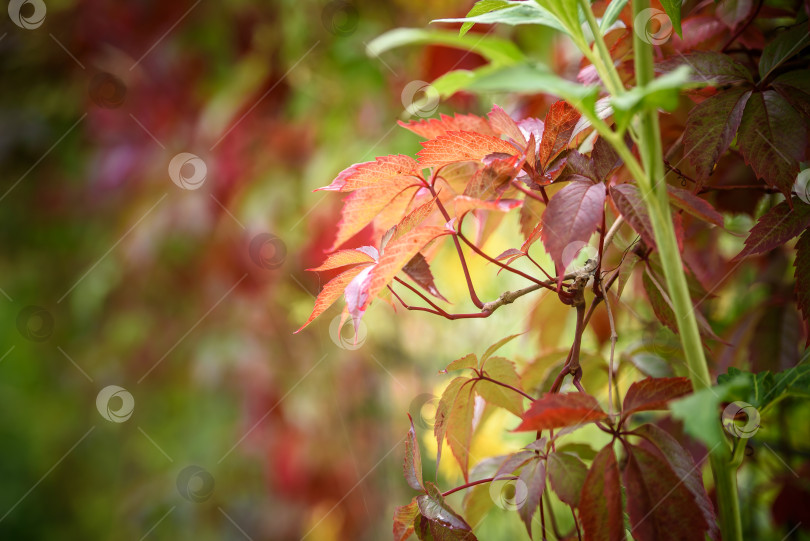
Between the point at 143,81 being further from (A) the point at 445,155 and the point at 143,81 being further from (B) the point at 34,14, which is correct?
(A) the point at 445,155

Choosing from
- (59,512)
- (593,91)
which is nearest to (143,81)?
(593,91)

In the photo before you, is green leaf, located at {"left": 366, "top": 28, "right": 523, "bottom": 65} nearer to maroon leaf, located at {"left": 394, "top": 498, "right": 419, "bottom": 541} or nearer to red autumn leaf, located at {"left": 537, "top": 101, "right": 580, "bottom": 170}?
red autumn leaf, located at {"left": 537, "top": 101, "right": 580, "bottom": 170}

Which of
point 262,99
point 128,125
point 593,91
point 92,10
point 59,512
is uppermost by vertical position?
point 593,91

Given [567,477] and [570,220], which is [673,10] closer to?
[570,220]

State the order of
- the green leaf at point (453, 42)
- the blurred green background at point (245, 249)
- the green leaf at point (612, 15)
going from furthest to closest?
1. the blurred green background at point (245, 249)
2. the green leaf at point (612, 15)
3. the green leaf at point (453, 42)

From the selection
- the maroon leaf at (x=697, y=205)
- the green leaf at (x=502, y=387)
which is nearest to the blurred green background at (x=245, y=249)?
the green leaf at (x=502, y=387)

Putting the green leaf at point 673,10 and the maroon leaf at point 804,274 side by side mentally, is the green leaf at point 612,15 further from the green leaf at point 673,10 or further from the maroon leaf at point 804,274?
the maroon leaf at point 804,274

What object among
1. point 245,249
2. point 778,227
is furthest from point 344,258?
point 245,249
